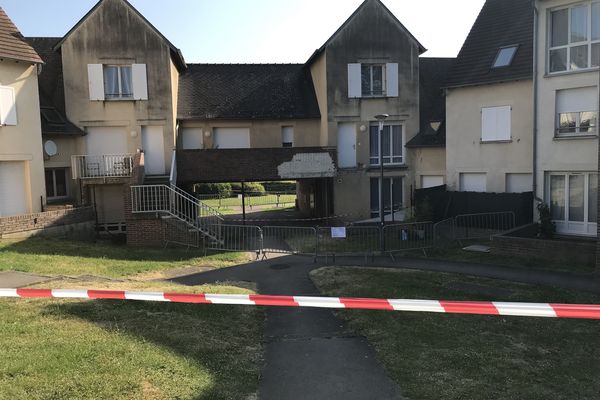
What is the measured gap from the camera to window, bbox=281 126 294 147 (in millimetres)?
23766

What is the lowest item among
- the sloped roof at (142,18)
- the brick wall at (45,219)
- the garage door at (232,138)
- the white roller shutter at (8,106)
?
the brick wall at (45,219)

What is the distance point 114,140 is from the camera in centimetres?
2123

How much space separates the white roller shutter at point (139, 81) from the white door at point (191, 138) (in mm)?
2739

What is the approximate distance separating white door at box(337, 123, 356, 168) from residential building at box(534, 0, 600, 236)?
28.5 ft

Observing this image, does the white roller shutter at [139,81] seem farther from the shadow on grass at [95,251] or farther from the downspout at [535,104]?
the downspout at [535,104]

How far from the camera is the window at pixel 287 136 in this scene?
23.8m

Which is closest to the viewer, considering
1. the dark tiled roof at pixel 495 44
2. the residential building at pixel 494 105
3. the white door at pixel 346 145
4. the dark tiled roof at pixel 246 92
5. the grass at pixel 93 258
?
the grass at pixel 93 258

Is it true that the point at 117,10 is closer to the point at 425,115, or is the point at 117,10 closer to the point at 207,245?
the point at 207,245

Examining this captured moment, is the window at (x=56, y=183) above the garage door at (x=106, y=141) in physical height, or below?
below

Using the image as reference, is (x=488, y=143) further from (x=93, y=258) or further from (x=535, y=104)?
(x=93, y=258)

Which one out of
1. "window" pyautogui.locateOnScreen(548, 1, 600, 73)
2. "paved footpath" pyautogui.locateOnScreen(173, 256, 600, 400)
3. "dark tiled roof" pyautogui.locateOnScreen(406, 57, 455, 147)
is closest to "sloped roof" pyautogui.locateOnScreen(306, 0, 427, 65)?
"dark tiled roof" pyautogui.locateOnScreen(406, 57, 455, 147)

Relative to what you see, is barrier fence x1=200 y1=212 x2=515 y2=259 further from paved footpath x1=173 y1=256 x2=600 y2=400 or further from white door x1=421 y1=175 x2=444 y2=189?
white door x1=421 y1=175 x2=444 y2=189

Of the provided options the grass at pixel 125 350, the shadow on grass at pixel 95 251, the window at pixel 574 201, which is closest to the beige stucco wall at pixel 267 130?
the shadow on grass at pixel 95 251

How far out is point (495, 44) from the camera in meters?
19.7
